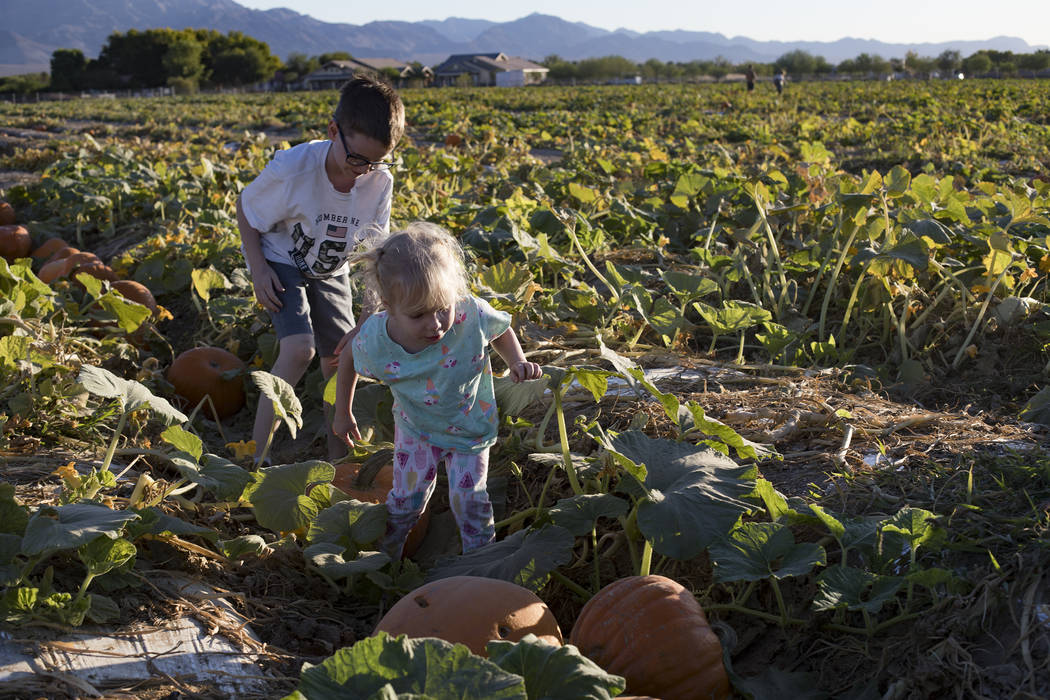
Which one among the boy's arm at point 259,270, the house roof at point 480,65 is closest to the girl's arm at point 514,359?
the boy's arm at point 259,270

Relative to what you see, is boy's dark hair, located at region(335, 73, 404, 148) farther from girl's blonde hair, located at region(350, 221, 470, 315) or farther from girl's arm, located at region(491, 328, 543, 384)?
girl's arm, located at region(491, 328, 543, 384)

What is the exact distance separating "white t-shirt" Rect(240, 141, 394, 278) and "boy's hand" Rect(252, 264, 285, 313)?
0.11 metres

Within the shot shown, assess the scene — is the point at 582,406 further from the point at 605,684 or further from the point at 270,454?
the point at 605,684

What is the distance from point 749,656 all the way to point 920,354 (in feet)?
7.10

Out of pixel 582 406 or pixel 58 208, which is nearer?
pixel 582 406

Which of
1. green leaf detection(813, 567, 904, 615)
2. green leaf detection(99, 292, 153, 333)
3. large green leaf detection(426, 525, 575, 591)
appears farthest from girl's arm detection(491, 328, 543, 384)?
green leaf detection(99, 292, 153, 333)

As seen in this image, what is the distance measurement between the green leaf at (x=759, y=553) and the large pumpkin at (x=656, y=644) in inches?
4.7

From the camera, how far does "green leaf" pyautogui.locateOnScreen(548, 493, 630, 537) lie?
7.27 ft

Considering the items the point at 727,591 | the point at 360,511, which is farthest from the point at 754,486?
the point at 360,511

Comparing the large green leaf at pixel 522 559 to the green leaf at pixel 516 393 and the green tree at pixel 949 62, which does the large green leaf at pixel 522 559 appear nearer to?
the green leaf at pixel 516 393

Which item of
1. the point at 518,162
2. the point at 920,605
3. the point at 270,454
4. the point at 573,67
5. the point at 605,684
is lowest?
the point at 270,454

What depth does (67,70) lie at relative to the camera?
211ft

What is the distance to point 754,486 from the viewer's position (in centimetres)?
209

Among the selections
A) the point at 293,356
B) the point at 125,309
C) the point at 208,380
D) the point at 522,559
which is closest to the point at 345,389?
the point at 522,559
